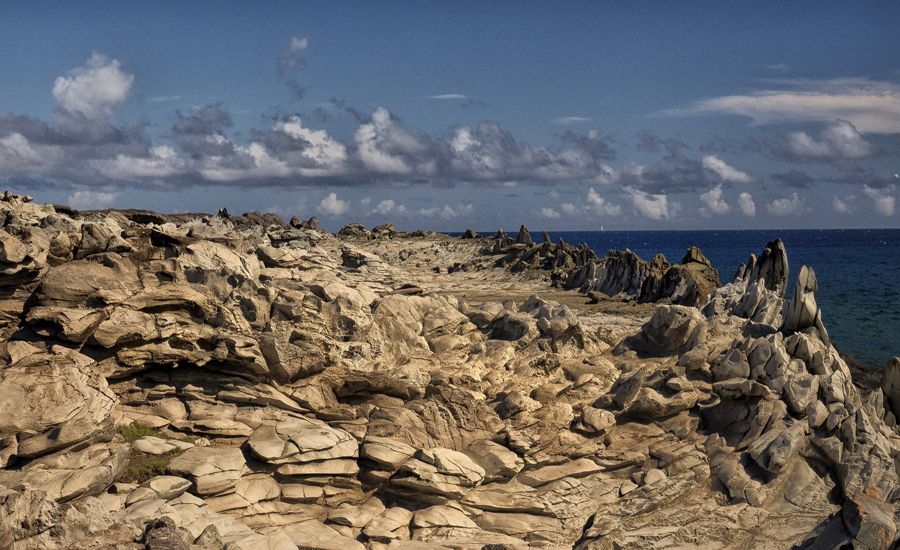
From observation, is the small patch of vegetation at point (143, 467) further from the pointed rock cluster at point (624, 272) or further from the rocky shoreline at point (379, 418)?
the pointed rock cluster at point (624, 272)

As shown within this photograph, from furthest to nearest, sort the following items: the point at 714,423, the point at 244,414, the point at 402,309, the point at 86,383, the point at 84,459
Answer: the point at 402,309
the point at 714,423
the point at 244,414
the point at 86,383
the point at 84,459

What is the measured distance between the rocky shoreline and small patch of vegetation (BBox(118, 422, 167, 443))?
0.27 ft

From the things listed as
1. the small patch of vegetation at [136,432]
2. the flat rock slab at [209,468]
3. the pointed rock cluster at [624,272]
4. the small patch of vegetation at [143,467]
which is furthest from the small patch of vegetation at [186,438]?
the pointed rock cluster at [624,272]

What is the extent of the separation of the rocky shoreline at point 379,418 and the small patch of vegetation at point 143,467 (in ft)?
0.21

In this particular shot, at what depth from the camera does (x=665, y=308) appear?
Answer: 103 ft

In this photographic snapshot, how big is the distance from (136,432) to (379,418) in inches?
279

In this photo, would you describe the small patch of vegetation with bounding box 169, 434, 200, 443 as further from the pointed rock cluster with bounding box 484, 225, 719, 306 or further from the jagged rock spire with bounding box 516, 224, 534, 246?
the jagged rock spire with bounding box 516, 224, 534, 246

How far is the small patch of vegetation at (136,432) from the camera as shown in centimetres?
2145

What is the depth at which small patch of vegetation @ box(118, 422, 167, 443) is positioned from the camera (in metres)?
21.5

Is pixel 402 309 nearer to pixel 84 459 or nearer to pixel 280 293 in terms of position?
pixel 280 293

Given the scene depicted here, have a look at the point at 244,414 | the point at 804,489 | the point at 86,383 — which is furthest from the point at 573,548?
the point at 86,383

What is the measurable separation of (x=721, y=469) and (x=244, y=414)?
14595 mm

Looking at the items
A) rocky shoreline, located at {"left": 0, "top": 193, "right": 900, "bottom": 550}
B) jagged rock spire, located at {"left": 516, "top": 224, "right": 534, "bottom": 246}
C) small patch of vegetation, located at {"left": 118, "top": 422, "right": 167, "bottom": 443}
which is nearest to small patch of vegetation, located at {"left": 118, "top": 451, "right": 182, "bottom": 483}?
rocky shoreline, located at {"left": 0, "top": 193, "right": 900, "bottom": 550}

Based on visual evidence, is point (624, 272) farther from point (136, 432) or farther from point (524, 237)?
point (136, 432)
